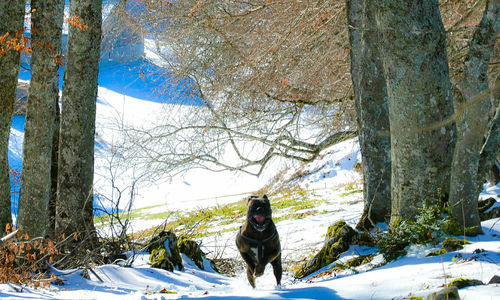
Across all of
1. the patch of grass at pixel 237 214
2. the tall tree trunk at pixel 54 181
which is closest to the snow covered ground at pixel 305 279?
the patch of grass at pixel 237 214

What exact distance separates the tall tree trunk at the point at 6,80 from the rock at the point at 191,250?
2884mm

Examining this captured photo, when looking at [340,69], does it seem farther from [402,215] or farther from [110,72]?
[110,72]

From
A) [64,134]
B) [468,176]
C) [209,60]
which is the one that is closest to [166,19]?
[209,60]

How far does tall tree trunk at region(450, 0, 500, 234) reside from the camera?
585 centimetres

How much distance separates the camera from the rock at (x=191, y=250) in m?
8.65

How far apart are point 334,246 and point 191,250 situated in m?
2.60

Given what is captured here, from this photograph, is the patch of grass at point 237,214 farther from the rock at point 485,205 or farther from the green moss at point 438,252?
the green moss at point 438,252

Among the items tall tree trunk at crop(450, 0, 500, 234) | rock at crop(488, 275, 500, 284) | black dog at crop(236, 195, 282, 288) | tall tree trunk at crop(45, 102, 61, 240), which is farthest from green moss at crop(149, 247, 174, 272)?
rock at crop(488, 275, 500, 284)

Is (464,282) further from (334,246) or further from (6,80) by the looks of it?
(6,80)

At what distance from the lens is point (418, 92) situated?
6.05 meters

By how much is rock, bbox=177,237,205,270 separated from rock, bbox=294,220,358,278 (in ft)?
6.31

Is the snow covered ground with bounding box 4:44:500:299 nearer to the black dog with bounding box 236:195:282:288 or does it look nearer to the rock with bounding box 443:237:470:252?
the rock with bounding box 443:237:470:252

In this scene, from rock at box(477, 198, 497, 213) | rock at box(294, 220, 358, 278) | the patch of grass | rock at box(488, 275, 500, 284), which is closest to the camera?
rock at box(488, 275, 500, 284)

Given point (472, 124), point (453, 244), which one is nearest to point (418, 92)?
point (472, 124)
